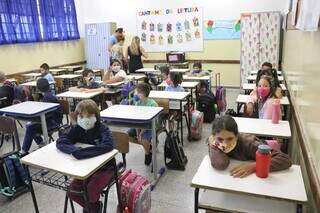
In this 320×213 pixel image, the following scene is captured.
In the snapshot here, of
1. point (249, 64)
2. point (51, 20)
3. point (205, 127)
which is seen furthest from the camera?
point (51, 20)

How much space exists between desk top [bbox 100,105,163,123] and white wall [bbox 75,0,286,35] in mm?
5213

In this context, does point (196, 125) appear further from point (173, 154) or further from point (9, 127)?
point (9, 127)

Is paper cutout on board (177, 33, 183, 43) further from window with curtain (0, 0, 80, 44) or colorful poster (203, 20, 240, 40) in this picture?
window with curtain (0, 0, 80, 44)

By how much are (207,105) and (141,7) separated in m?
4.69

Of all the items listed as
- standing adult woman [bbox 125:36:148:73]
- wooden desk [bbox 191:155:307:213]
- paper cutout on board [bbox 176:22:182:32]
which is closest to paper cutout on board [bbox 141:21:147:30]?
paper cutout on board [bbox 176:22:182:32]

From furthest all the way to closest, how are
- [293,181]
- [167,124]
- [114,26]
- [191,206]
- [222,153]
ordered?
[114,26]
[167,124]
[191,206]
[222,153]
[293,181]

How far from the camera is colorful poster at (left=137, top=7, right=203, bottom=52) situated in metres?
8.00

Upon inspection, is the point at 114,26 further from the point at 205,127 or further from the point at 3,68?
the point at 205,127

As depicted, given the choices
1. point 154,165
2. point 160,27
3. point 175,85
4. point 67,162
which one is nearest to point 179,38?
point 160,27

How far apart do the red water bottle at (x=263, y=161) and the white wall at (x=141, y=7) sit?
615 cm

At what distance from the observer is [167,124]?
3867 mm

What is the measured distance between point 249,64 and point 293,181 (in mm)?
5994

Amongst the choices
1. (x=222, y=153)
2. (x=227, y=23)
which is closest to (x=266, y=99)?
(x=222, y=153)

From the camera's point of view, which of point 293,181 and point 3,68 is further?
point 3,68
